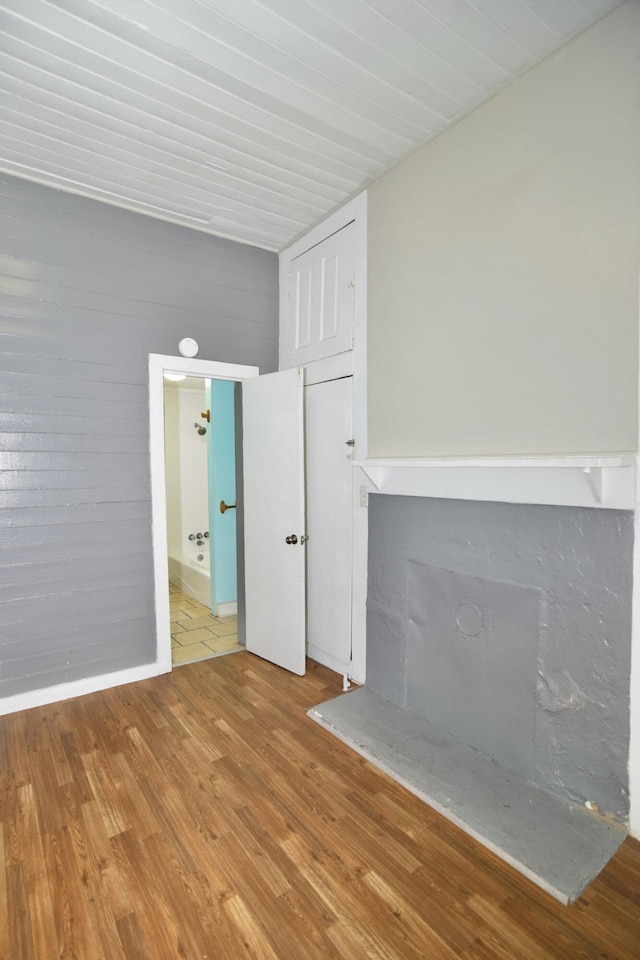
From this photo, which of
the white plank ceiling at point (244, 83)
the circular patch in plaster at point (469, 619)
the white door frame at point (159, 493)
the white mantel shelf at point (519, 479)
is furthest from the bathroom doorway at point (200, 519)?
the circular patch in plaster at point (469, 619)

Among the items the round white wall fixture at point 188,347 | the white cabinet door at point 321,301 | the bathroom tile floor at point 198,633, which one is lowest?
the bathroom tile floor at point 198,633

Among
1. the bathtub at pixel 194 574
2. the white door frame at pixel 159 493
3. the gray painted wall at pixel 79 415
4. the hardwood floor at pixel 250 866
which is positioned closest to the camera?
the hardwood floor at pixel 250 866

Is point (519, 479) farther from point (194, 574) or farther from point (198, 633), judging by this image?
point (194, 574)

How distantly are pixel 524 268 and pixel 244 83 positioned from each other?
4.61 ft

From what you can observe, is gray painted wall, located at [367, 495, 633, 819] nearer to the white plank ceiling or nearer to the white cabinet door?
the white cabinet door

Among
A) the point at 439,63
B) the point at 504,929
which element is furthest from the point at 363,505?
the point at 439,63

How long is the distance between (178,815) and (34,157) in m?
3.23

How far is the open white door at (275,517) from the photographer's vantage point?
2914 millimetres

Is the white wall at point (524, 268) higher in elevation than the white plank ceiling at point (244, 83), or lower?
lower

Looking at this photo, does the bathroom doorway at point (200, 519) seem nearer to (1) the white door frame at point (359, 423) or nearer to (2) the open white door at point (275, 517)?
(2) the open white door at point (275, 517)

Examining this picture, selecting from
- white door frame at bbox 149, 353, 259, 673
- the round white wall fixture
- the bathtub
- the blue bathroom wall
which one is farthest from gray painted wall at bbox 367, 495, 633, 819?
the bathtub

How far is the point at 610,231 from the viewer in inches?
64.4

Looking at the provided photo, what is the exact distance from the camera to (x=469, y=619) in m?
2.14

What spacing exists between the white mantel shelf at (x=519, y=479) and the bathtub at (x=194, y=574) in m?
2.67
